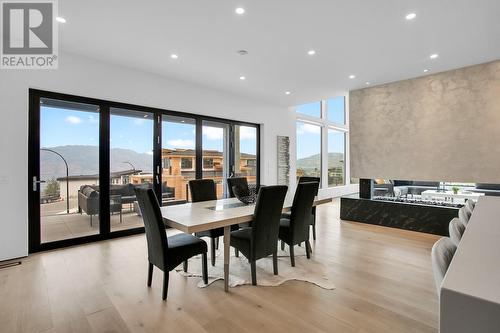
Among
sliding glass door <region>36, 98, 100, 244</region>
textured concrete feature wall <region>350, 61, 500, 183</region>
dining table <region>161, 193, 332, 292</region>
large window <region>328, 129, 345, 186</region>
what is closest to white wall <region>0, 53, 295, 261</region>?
sliding glass door <region>36, 98, 100, 244</region>

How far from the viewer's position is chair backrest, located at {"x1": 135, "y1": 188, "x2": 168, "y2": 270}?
7.41ft

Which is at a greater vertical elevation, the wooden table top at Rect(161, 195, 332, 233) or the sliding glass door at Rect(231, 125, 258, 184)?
the sliding glass door at Rect(231, 125, 258, 184)

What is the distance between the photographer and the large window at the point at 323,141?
8141 millimetres

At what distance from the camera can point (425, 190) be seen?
202 inches

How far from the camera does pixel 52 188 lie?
147 inches

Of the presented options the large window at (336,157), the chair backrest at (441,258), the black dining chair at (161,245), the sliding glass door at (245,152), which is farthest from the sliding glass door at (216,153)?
the chair backrest at (441,258)

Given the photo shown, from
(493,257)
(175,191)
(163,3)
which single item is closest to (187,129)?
(175,191)

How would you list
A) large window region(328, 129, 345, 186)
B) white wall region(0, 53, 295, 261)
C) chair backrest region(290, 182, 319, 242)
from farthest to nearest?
large window region(328, 129, 345, 186) < white wall region(0, 53, 295, 261) < chair backrest region(290, 182, 319, 242)

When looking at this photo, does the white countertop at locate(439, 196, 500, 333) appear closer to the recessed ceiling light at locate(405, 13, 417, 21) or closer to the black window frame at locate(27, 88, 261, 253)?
the recessed ceiling light at locate(405, 13, 417, 21)

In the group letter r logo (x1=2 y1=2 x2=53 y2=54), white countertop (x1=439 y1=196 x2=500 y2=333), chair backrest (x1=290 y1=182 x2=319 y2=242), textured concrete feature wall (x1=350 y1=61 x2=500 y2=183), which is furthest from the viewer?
textured concrete feature wall (x1=350 y1=61 x2=500 y2=183)

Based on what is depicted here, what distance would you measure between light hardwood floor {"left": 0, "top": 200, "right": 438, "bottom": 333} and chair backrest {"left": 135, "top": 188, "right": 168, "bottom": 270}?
0.40 metres

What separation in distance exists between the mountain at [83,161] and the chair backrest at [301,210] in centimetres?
301

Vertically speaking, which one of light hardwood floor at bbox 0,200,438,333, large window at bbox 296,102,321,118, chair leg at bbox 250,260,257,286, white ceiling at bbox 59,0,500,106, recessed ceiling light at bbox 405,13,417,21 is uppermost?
large window at bbox 296,102,321,118

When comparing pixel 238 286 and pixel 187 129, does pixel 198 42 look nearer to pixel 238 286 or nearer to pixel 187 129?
pixel 187 129
